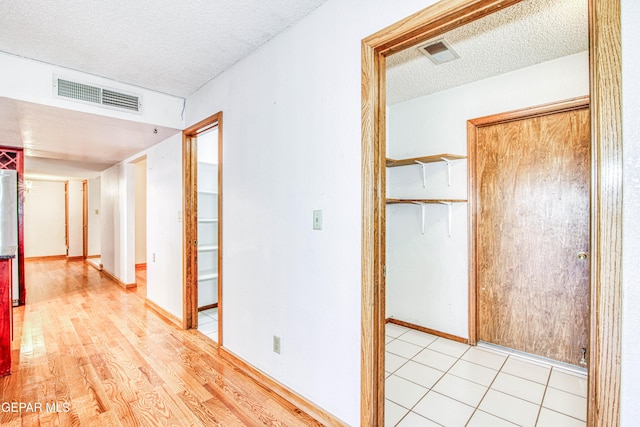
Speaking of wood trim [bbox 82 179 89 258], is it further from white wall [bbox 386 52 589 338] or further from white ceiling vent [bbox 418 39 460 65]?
white ceiling vent [bbox 418 39 460 65]

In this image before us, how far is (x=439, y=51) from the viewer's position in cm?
227

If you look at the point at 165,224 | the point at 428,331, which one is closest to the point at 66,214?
the point at 165,224

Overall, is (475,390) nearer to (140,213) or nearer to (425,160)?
(425,160)

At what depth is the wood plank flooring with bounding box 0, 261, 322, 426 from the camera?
183 cm

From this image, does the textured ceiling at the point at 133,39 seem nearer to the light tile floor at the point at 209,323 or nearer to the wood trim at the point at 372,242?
the wood trim at the point at 372,242

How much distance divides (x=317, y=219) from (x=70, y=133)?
331 cm

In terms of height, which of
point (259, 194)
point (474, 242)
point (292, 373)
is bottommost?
point (292, 373)

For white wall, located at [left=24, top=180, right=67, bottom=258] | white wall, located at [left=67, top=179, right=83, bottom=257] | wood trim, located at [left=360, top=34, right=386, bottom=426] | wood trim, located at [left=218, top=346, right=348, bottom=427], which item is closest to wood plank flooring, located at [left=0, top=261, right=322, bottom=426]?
wood trim, located at [left=218, top=346, right=348, bottom=427]

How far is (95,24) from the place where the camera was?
1.97 metres

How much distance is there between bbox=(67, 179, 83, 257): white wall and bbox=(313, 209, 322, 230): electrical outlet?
9.27m

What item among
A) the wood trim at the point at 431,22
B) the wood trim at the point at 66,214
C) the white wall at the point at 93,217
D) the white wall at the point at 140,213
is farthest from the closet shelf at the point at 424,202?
the wood trim at the point at 66,214

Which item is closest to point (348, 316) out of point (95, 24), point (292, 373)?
point (292, 373)

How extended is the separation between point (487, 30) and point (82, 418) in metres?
3.49
